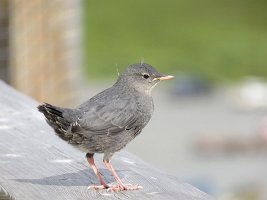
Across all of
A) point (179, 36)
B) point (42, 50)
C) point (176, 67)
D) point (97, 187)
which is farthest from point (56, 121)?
point (179, 36)

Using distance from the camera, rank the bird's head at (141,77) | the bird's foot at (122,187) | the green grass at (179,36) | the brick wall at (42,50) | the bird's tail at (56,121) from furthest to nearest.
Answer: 1. the green grass at (179,36)
2. the brick wall at (42,50)
3. the bird's head at (141,77)
4. the bird's tail at (56,121)
5. the bird's foot at (122,187)

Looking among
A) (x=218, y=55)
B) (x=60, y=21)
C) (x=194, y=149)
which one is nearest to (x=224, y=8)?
(x=218, y=55)

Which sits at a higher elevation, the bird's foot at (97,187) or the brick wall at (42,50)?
the brick wall at (42,50)

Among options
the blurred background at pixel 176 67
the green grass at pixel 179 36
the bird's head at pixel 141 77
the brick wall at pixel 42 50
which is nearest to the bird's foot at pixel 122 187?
the blurred background at pixel 176 67

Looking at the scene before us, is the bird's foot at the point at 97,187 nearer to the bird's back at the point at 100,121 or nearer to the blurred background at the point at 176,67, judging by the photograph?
the blurred background at the point at 176,67

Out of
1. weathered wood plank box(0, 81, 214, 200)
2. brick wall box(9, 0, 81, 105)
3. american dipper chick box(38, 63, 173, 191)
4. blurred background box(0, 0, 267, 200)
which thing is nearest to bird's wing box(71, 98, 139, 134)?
american dipper chick box(38, 63, 173, 191)

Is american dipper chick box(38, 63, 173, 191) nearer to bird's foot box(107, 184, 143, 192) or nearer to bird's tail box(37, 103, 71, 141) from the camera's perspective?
bird's tail box(37, 103, 71, 141)

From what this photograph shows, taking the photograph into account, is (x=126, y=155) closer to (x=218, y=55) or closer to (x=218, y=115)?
(x=218, y=115)
